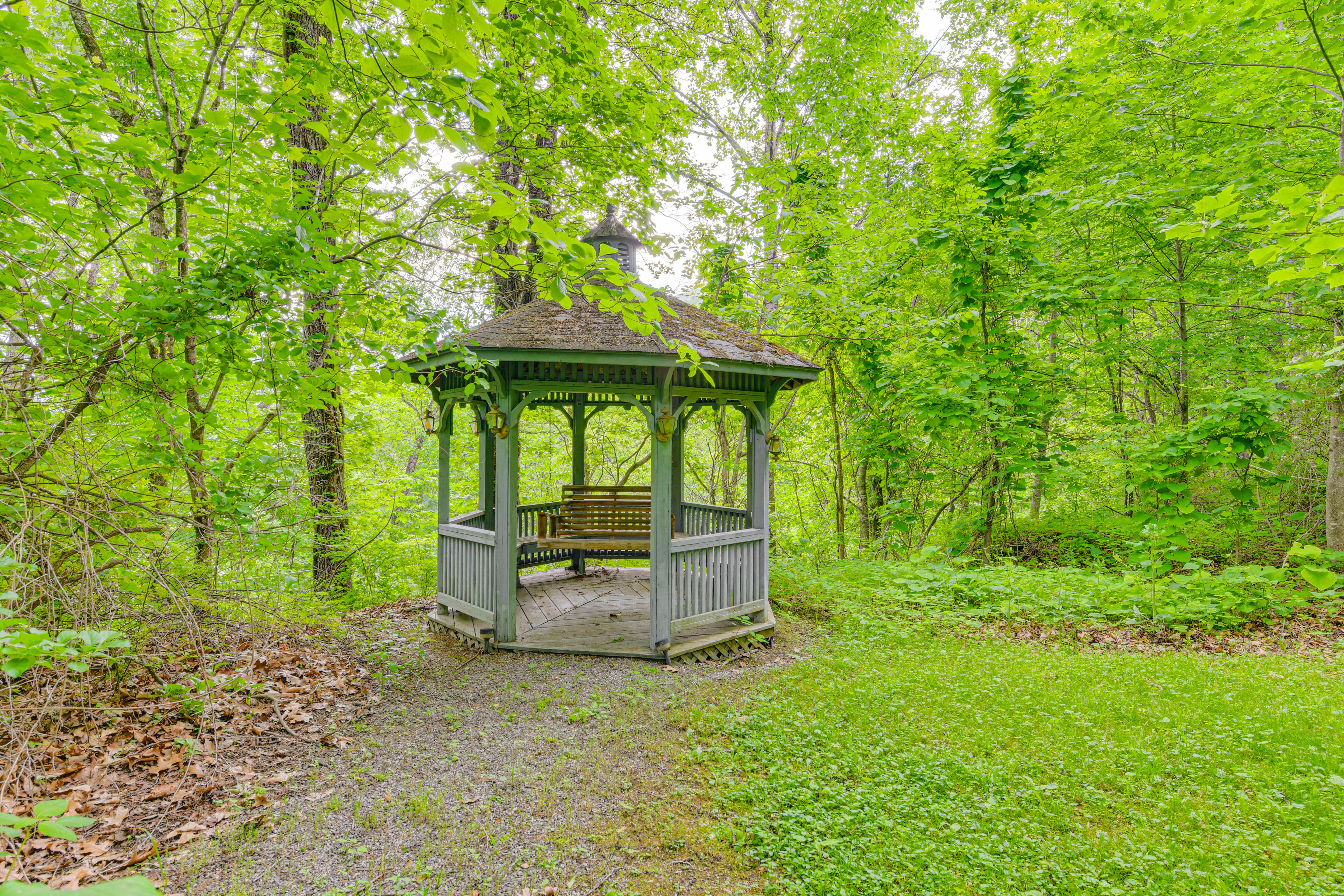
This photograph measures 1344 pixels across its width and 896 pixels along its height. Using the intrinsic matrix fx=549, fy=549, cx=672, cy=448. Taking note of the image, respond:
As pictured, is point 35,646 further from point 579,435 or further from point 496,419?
point 579,435

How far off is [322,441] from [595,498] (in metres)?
3.23

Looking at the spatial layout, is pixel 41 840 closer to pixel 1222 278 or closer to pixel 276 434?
pixel 276 434

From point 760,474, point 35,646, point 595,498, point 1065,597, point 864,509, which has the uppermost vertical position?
point 760,474

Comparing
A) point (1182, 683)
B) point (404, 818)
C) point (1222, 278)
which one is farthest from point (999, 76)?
point (404, 818)

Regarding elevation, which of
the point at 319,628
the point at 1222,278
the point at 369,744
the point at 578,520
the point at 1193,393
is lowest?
the point at 369,744

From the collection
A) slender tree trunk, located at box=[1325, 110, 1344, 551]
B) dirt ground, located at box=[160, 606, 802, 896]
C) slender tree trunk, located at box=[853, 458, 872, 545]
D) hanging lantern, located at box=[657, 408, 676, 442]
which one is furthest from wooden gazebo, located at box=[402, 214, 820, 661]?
slender tree trunk, located at box=[1325, 110, 1344, 551]

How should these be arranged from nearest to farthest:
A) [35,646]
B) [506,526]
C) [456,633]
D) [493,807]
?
[35,646] → [493,807] → [506,526] → [456,633]

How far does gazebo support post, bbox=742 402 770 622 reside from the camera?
5.97 m

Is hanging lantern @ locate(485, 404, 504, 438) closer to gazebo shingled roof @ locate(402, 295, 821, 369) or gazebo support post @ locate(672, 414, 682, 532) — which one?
gazebo shingled roof @ locate(402, 295, 821, 369)

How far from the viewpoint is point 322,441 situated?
639cm

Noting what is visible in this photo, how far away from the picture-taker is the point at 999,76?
8039 millimetres

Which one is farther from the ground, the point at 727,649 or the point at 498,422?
the point at 498,422

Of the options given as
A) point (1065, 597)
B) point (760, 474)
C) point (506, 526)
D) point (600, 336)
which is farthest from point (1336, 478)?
point (506, 526)

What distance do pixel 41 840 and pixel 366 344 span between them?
306cm
